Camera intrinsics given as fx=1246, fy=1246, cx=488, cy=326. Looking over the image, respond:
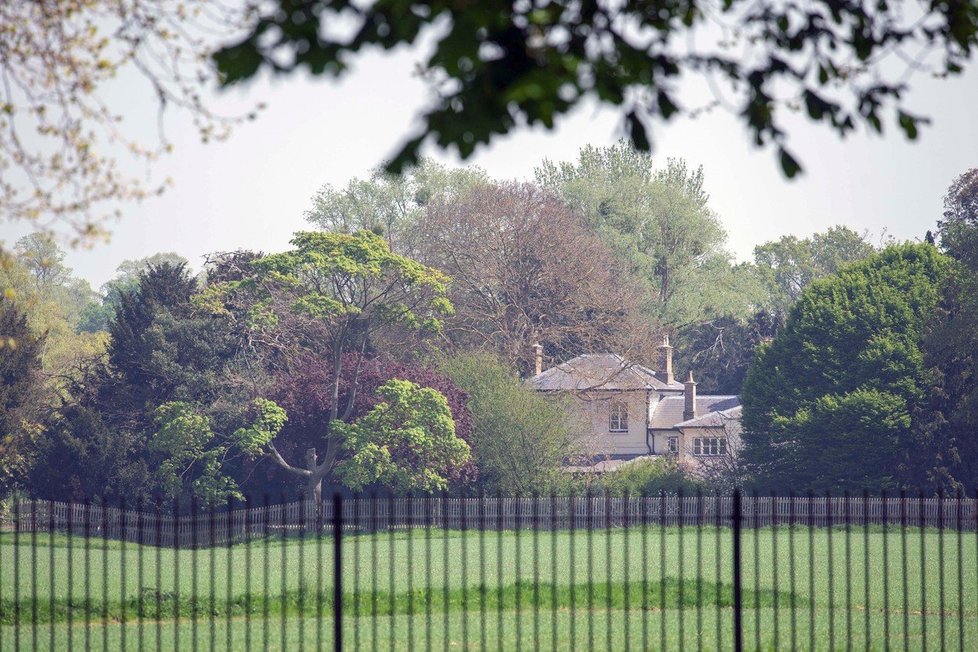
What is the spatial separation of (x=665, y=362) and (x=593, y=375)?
11.7m

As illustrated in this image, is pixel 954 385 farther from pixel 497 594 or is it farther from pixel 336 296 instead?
pixel 497 594

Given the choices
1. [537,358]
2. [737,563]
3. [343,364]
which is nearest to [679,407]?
[537,358]

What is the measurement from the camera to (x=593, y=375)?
204 feet

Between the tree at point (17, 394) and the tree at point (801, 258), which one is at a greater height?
the tree at point (801, 258)

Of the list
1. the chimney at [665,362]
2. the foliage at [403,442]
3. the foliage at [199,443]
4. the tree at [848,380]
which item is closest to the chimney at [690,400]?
the chimney at [665,362]

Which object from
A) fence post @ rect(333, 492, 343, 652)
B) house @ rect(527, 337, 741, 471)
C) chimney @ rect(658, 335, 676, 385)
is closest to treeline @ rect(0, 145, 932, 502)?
house @ rect(527, 337, 741, 471)

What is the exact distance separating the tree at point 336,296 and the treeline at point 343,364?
105 millimetres

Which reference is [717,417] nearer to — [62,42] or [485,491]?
[485,491]

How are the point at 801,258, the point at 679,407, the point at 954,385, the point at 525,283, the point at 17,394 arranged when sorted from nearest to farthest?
the point at 954,385, the point at 17,394, the point at 525,283, the point at 679,407, the point at 801,258

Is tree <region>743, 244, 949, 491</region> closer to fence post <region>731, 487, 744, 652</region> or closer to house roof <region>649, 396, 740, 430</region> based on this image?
house roof <region>649, 396, 740, 430</region>

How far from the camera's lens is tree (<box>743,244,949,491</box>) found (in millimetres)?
51031

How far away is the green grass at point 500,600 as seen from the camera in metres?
12.4

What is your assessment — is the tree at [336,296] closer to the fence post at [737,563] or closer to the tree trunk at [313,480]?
the tree trunk at [313,480]

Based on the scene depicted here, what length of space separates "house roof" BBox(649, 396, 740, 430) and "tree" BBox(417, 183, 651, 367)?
9587 mm
